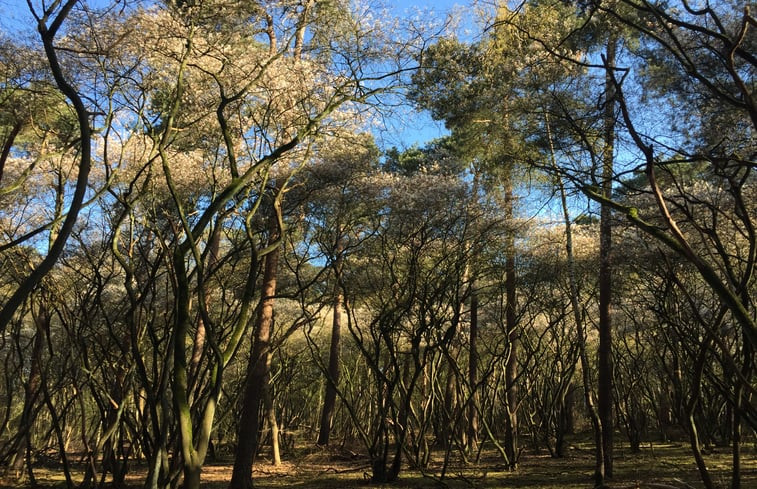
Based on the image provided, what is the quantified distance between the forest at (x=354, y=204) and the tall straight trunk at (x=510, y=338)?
0.08m

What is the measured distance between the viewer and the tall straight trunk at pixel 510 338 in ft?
27.7

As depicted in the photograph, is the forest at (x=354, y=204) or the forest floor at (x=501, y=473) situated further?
the forest floor at (x=501, y=473)

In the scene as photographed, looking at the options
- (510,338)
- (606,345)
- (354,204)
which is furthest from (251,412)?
(606,345)

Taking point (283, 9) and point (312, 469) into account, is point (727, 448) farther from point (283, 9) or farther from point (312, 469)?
point (283, 9)

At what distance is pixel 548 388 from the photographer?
12.4 m

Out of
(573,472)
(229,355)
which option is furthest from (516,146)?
(229,355)

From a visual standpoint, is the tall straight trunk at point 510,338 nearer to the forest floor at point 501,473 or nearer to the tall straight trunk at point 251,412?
the forest floor at point 501,473

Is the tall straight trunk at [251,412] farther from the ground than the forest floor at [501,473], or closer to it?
farther from the ground

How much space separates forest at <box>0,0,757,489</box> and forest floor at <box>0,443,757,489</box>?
94 millimetres

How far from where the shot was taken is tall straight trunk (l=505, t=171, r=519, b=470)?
27.7 ft

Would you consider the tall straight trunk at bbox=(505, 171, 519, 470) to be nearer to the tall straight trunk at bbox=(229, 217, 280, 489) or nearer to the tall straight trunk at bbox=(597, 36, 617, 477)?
the tall straight trunk at bbox=(597, 36, 617, 477)

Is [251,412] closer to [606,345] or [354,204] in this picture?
[354,204]

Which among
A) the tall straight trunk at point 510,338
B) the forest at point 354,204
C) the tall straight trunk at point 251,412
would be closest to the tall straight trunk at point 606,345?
the forest at point 354,204

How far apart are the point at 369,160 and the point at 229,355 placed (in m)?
6.06
